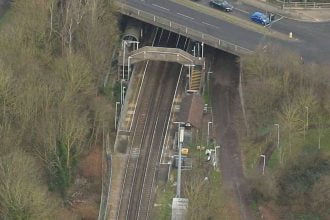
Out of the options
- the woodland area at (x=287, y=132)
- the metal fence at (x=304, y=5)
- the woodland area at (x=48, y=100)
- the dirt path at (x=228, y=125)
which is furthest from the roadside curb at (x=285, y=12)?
the woodland area at (x=48, y=100)

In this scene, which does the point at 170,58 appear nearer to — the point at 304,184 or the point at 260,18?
the point at 260,18

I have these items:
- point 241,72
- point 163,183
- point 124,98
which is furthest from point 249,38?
point 163,183

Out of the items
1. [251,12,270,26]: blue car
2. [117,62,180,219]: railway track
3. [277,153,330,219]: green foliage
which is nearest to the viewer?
[277,153,330,219]: green foliage

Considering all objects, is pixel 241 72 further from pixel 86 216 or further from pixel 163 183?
pixel 86 216

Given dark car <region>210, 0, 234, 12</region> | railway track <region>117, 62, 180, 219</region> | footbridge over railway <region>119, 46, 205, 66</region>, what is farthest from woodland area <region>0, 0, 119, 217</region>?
dark car <region>210, 0, 234, 12</region>

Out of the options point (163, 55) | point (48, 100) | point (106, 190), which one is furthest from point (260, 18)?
point (48, 100)

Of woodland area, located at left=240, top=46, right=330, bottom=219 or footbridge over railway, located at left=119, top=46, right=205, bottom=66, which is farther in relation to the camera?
footbridge over railway, located at left=119, top=46, right=205, bottom=66

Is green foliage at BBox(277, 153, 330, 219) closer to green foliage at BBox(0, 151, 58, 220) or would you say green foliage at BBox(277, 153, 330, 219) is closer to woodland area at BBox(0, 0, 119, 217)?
woodland area at BBox(0, 0, 119, 217)
